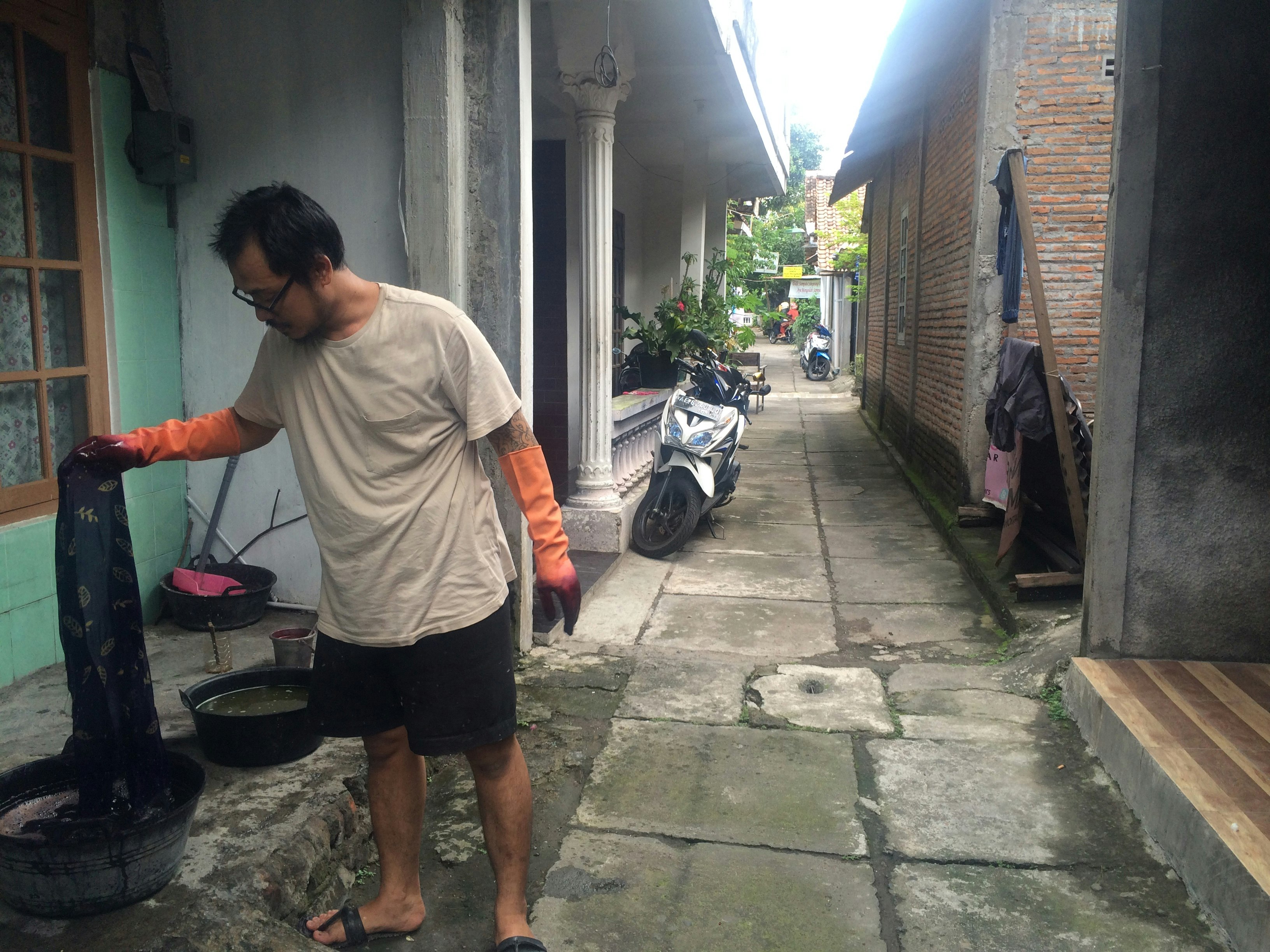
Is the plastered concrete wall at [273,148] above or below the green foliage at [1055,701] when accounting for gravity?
above

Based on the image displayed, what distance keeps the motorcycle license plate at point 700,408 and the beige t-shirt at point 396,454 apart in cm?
483

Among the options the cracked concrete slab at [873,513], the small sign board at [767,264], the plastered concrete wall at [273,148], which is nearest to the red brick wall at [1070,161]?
the cracked concrete slab at [873,513]

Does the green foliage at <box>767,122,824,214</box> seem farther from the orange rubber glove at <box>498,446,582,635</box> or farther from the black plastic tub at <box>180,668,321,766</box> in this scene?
the orange rubber glove at <box>498,446,582,635</box>

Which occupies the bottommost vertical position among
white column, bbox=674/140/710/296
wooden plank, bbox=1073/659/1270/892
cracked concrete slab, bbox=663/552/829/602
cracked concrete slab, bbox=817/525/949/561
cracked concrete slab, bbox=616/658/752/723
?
cracked concrete slab, bbox=616/658/752/723

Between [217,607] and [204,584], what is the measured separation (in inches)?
8.4

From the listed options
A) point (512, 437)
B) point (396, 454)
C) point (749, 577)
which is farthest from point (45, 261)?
point (749, 577)

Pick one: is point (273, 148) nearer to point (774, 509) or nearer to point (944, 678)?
point (944, 678)

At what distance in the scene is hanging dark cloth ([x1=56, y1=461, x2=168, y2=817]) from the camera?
228 cm

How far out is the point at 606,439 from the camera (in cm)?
667

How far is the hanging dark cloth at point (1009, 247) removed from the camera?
588 centimetres

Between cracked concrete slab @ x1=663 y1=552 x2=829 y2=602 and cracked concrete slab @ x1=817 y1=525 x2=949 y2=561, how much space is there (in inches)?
17.8

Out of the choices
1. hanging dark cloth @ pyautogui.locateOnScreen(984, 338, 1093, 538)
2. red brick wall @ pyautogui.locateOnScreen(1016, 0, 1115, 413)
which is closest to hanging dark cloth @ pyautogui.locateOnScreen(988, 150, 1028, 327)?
hanging dark cloth @ pyautogui.locateOnScreen(984, 338, 1093, 538)

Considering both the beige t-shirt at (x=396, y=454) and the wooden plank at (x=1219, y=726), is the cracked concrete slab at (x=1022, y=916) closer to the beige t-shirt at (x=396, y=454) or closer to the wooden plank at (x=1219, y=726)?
the wooden plank at (x=1219, y=726)

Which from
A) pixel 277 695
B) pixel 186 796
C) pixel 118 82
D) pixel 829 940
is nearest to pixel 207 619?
pixel 277 695
